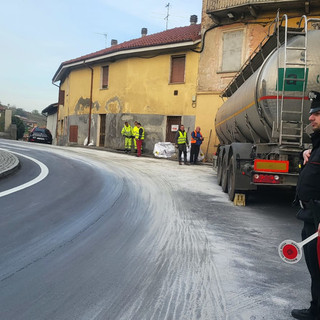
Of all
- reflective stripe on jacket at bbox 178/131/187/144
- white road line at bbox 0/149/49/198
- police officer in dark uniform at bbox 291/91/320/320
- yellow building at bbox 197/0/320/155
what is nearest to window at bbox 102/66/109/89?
yellow building at bbox 197/0/320/155

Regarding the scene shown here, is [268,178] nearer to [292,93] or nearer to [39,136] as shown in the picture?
[292,93]

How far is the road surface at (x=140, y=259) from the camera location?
236 centimetres

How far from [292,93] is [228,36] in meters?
12.0

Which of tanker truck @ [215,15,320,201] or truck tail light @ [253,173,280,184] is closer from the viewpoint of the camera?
tanker truck @ [215,15,320,201]

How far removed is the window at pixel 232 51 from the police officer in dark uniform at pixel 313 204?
A: 46.0 ft

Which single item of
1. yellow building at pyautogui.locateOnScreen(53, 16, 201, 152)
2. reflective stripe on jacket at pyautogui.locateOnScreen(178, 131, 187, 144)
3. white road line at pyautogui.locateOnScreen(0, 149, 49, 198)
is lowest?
white road line at pyautogui.locateOnScreen(0, 149, 49, 198)

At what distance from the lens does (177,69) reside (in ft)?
59.5

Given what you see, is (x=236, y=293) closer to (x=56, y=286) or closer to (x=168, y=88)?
(x=56, y=286)

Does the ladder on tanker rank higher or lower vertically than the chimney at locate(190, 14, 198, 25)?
lower

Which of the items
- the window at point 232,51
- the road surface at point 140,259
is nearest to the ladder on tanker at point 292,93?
the road surface at point 140,259

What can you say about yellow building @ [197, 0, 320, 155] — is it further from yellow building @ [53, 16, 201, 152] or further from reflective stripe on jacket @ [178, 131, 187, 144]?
reflective stripe on jacket @ [178, 131, 187, 144]

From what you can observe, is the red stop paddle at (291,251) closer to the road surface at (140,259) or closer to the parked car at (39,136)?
the road surface at (140,259)

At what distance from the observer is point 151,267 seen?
3.06 metres

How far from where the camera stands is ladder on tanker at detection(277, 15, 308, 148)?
16.3 feet
